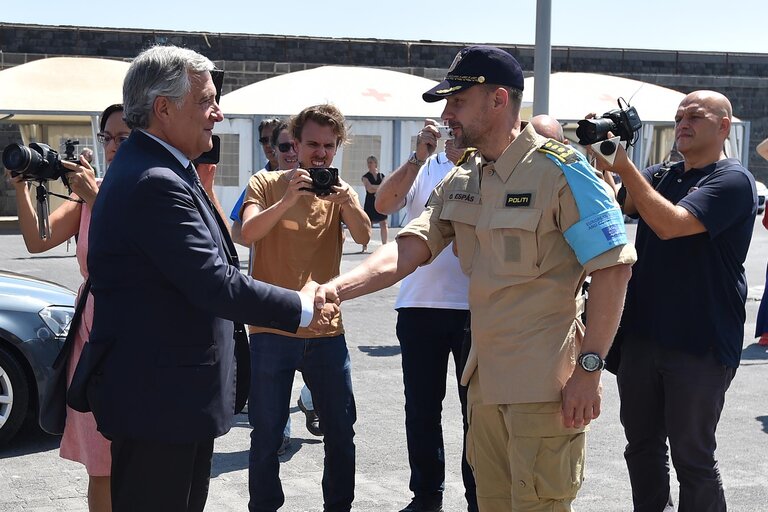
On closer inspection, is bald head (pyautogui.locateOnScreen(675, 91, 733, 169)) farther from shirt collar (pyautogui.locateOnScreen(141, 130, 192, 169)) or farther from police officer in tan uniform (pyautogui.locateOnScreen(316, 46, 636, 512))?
shirt collar (pyautogui.locateOnScreen(141, 130, 192, 169))

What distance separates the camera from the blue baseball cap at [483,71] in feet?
12.2

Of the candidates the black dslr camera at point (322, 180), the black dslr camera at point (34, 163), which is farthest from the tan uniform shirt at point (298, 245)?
the black dslr camera at point (34, 163)

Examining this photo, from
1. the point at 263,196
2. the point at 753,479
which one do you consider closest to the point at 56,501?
the point at 263,196

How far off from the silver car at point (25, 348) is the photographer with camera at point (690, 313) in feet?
12.1

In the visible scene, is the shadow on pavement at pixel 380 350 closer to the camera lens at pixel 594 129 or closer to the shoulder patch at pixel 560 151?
the camera lens at pixel 594 129

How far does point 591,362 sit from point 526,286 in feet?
1.13

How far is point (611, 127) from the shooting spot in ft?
13.0

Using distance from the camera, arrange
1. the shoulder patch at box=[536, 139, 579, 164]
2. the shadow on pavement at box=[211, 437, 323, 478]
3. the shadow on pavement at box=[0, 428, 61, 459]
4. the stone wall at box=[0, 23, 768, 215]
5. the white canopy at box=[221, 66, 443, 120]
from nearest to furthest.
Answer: the shoulder patch at box=[536, 139, 579, 164], the shadow on pavement at box=[211, 437, 323, 478], the shadow on pavement at box=[0, 428, 61, 459], the white canopy at box=[221, 66, 443, 120], the stone wall at box=[0, 23, 768, 215]

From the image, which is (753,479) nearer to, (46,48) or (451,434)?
(451,434)

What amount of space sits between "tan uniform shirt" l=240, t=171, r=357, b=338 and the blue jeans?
122 millimetres

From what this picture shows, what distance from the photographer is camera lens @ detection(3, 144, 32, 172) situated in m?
4.35

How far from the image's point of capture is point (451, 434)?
677 cm

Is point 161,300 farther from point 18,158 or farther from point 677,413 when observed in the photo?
Result: point 677,413

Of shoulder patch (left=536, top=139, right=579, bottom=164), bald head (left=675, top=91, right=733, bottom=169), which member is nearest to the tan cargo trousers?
shoulder patch (left=536, top=139, right=579, bottom=164)
